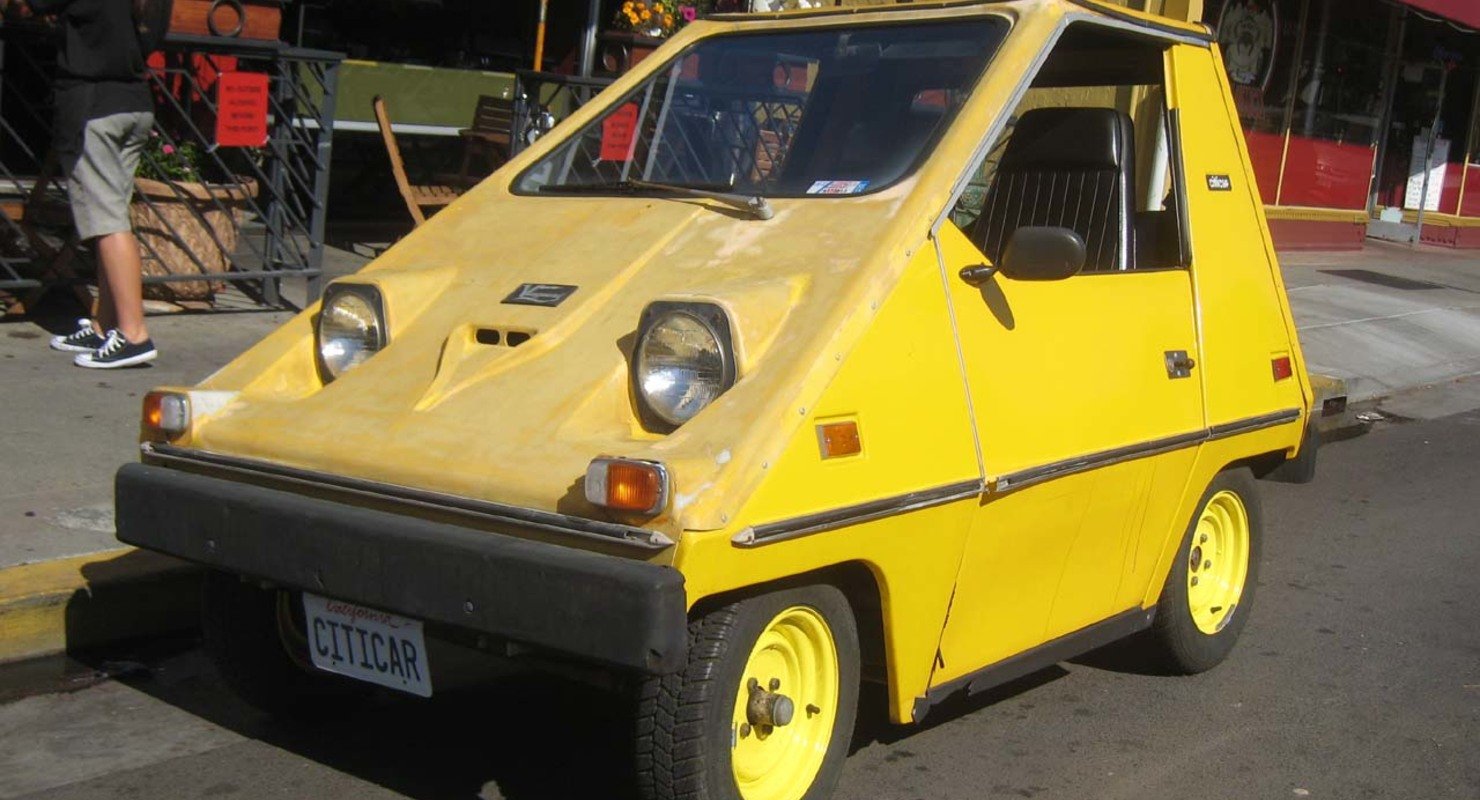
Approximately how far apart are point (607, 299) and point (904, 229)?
740 millimetres

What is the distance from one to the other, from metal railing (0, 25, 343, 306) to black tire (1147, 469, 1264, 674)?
537 cm

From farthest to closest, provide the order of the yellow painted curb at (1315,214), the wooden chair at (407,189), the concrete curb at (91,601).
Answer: the yellow painted curb at (1315,214), the wooden chair at (407,189), the concrete curb at (91,601)

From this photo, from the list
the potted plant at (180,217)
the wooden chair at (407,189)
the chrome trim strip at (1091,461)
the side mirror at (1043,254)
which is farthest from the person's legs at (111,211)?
the chrome trim strip at (1091,461)

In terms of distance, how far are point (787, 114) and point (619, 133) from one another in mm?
583

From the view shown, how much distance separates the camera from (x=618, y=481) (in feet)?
10.5

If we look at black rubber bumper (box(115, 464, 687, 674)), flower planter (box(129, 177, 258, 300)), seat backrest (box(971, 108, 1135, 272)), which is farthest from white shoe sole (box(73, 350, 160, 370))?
seat backrest (box(971, 108, 1135, 272))

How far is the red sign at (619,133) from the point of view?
16.1ft

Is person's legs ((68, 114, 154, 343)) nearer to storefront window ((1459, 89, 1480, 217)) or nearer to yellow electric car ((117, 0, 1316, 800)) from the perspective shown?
yellow electric car ((117, 0, 1316, 800))

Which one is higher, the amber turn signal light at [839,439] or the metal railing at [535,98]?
the metal railing at [535,98]

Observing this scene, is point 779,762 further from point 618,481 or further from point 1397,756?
point 1397,756

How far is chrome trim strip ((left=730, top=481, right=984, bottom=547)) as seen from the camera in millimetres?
3262

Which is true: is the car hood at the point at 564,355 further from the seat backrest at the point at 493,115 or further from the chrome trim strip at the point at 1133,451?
the seat backrest at the point at 493,115

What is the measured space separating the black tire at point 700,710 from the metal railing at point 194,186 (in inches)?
216

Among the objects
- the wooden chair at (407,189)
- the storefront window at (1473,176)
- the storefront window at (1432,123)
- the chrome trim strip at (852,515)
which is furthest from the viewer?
the storefront window at (1473,176)
